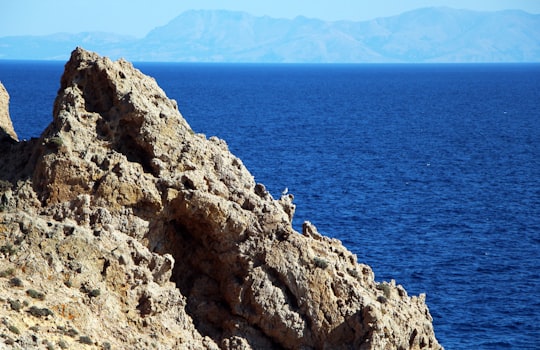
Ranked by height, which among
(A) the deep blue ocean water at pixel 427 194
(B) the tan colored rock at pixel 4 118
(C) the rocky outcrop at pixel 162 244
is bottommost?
(A) the deep blue ocean water at pixel 427 194

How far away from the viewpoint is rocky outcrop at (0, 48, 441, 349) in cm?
2420

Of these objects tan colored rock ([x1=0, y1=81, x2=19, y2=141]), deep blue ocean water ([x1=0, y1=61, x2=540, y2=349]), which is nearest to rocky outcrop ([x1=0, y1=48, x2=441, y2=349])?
tan colored rock ([x1=0, y1=81, x2=19, y2=141])

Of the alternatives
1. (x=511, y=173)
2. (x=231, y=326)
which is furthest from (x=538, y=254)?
(x=231, y=326)

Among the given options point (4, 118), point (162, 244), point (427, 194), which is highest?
point (4, 118)

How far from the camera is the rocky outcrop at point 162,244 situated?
79.4ft

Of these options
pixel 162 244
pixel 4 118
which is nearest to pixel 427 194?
pixel 4 118

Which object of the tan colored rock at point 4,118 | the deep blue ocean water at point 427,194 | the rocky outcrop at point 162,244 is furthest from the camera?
the deep blue ocean water at point 427,194

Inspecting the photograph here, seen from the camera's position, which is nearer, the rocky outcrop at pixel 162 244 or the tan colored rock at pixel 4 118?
the rocky outcrop at pixel 162 244

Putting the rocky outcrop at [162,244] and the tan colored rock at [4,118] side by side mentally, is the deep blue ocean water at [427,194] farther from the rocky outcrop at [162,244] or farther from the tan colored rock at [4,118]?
the tan colored rock at [4,118]

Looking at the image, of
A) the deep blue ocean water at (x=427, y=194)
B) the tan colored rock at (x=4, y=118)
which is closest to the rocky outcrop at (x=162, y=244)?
the tan colored rock at (x=4, y=118)

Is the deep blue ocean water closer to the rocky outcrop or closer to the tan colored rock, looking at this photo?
the rocky outcrop

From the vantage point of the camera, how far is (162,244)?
27.1 metres

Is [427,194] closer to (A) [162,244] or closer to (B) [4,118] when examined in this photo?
(B) [4,118]

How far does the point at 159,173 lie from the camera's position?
27.0m
